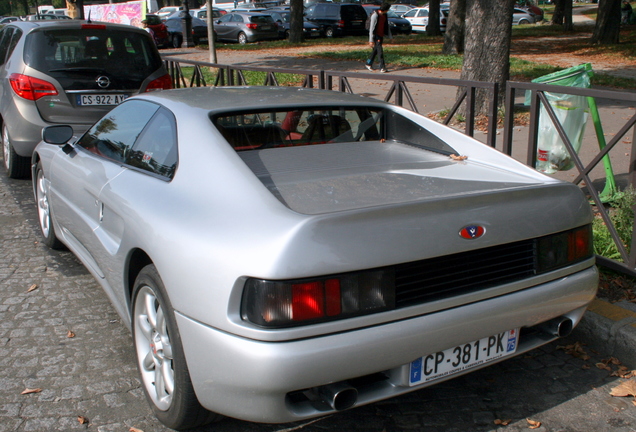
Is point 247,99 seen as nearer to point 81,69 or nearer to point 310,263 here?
point 310,263

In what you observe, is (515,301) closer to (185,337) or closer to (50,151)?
(185,337)

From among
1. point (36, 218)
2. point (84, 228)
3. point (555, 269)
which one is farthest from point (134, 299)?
point (36, 218)

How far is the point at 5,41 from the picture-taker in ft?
26.1

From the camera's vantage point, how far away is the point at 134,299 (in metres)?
3.00

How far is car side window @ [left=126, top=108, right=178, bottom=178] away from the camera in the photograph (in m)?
3.09

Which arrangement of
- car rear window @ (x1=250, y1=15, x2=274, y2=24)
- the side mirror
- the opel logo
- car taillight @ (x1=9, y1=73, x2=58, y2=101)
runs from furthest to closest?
1. car rear window @ (x1=250, y1=15, x2=274, y2=24)
2. the opel logo
3. car taillight @ (x1=9, y1=73, x2=58, y2=101)
4. the side mirror

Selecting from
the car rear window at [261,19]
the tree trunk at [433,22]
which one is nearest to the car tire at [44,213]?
the tree trunk at [433,22]

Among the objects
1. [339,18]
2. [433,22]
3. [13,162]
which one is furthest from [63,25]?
[339,18]

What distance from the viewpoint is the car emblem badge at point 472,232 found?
252 centimetres

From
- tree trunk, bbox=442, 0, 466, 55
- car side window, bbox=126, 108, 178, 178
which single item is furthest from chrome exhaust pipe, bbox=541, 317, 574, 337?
tree trunk, bbox=442, 0, 466, 55

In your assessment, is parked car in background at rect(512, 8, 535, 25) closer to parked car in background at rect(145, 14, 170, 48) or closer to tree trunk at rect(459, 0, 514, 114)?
parked car in background at rect(145, 14, 170, 48)

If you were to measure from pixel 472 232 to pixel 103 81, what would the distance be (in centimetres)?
574

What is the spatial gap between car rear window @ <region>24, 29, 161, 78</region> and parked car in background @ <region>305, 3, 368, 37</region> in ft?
94.1

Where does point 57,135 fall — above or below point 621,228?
above
